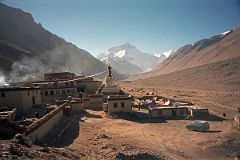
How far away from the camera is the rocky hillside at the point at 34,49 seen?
11031 centimetres

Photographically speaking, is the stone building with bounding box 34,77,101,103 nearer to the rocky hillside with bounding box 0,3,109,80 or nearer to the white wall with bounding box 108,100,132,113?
the white wall with bounding box 108,100,132,113

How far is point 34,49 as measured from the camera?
132875 millimetres

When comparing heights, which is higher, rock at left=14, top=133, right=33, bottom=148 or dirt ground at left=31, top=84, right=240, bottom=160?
rock at left=14, top=133, right=33, bottom=148

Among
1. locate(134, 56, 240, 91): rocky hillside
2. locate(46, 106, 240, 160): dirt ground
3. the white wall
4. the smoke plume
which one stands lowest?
locate(46, 106, 240, 160): dirt ground

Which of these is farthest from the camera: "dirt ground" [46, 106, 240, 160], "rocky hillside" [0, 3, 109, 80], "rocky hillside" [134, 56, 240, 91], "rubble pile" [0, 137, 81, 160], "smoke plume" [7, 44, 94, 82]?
"rocky hillside" [0, 3, 109, 80]

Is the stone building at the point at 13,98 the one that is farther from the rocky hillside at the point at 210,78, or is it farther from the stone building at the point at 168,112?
the rocky hillside at the point at 210,78

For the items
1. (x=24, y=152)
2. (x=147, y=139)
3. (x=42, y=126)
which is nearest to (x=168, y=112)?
(x=147, y=139)

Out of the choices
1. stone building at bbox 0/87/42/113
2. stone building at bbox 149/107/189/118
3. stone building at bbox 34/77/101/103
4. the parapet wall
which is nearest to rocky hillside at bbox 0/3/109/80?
stone building at bbox 34/77/101/103

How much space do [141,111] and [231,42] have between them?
124162 millimetres

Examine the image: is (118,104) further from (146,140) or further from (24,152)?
(24,152)

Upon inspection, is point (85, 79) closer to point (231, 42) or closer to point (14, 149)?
point (14, 149)

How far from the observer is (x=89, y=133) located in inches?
1172

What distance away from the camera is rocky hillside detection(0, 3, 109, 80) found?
362 ft

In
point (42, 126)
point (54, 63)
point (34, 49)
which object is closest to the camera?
point (42, 126)
